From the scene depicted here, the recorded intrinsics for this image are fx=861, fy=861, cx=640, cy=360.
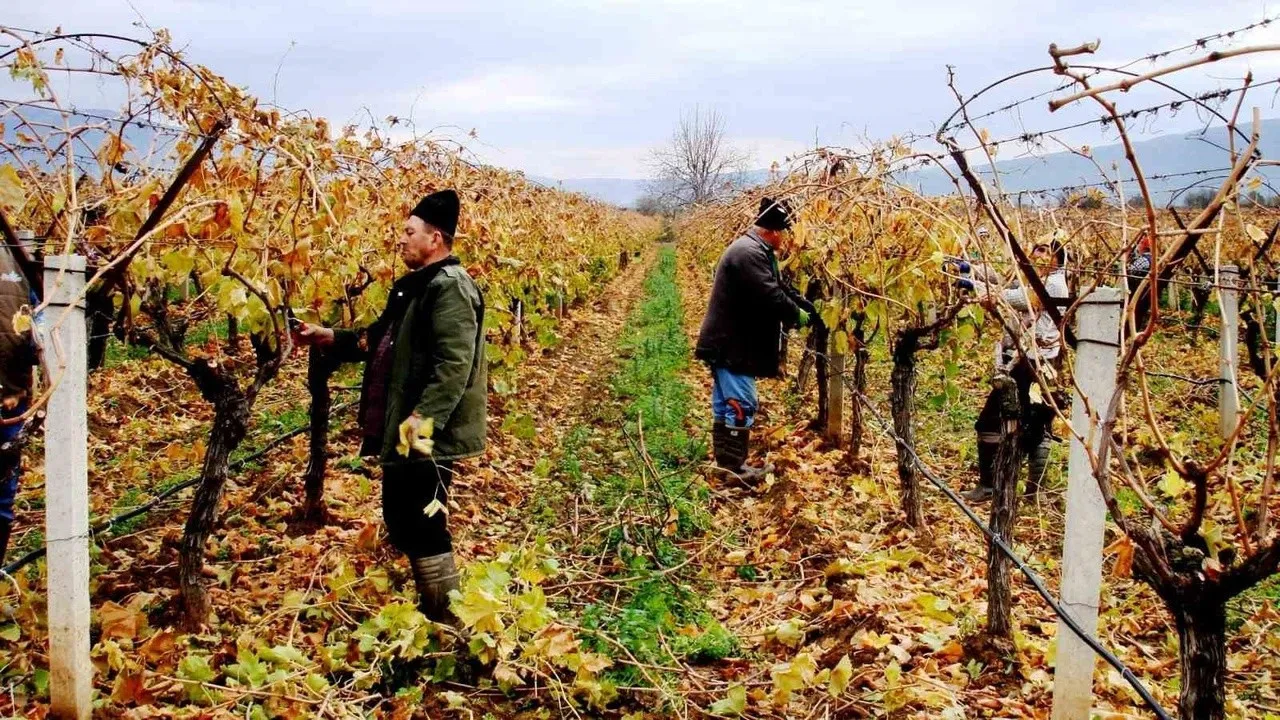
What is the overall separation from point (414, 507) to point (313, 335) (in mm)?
921

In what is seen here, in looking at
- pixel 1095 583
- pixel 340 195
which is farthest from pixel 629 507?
pixel 1095 583

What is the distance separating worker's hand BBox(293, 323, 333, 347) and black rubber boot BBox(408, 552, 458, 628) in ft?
3.59

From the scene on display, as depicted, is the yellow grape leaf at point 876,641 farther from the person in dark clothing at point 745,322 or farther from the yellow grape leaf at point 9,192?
the yellow grape leaf at point 9,192

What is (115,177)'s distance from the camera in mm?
3838

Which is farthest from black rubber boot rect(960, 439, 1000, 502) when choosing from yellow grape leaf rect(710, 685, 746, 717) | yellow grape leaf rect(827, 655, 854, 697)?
yellow grape leaf rect(710, 685, 746, 717)

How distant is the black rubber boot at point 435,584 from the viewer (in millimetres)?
3840

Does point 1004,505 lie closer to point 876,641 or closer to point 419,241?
point 876,641

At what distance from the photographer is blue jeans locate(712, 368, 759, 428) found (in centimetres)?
638

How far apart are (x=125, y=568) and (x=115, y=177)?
1.89 m

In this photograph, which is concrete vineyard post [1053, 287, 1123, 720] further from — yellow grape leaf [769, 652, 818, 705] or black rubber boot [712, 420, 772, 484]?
black rubber boot [712, 420, 772, 484]

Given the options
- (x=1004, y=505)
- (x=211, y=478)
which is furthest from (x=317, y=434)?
(x=1004, y=505)

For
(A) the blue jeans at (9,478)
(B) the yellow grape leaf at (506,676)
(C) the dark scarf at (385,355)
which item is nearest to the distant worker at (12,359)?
(A) the blue jeans at (9,478)

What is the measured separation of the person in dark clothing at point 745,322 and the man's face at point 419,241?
2.80 metres

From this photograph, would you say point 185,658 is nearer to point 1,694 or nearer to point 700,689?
point 1,694
